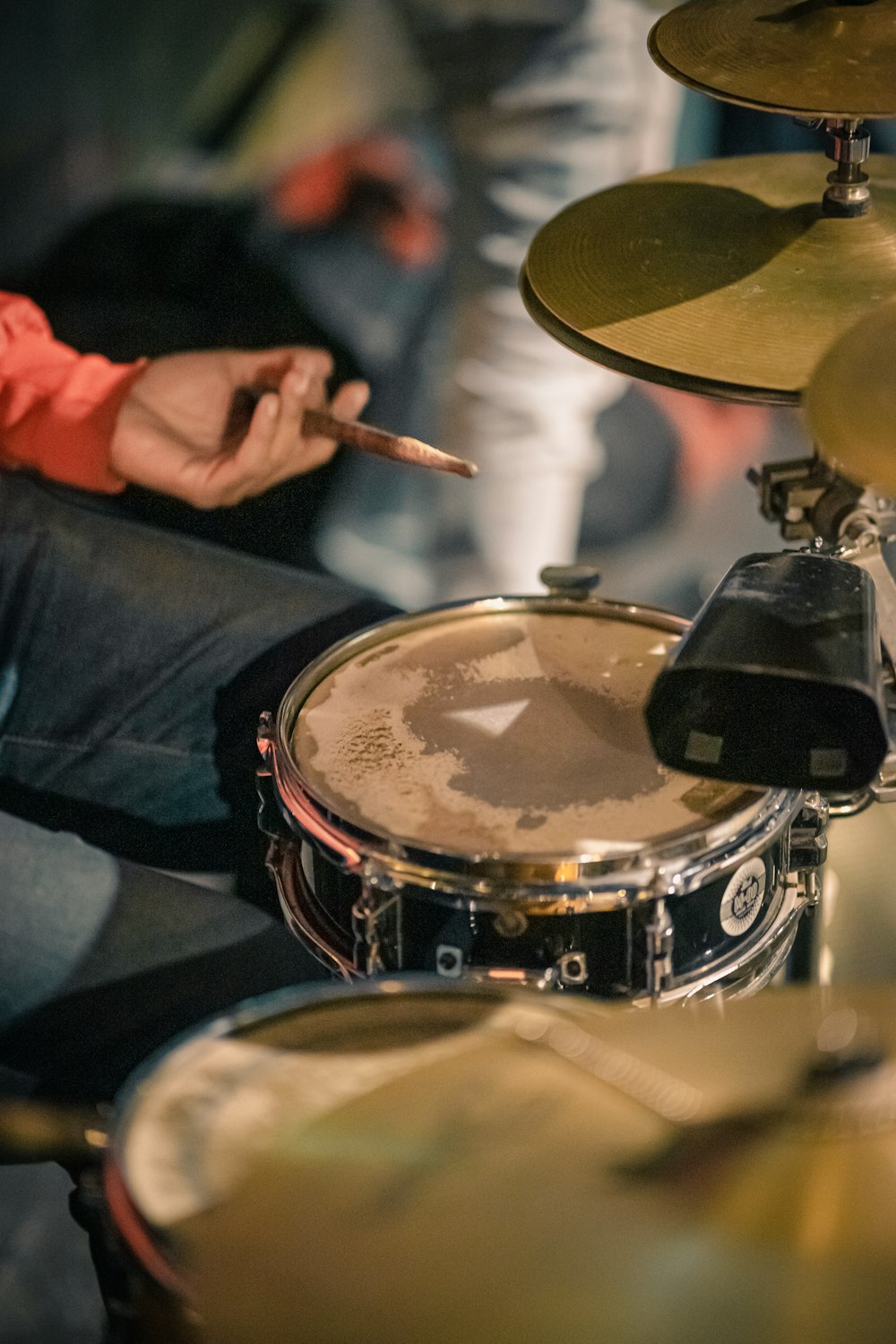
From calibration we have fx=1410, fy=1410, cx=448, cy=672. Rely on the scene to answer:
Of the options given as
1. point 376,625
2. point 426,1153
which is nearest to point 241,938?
point 376,625

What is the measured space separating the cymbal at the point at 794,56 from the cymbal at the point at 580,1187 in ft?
2.31

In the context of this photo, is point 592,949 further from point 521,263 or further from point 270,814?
point 521,263

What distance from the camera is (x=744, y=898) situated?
1.19 m

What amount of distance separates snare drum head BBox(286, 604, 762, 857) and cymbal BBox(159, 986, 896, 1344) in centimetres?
35

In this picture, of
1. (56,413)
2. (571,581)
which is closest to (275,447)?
(56,413)

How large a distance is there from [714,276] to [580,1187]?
85 centimetres

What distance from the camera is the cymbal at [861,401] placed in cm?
82

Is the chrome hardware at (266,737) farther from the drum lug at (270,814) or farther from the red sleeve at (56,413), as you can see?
the red sleeve at (56,413)

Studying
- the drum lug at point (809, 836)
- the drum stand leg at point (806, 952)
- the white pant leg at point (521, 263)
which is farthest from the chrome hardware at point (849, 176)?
the white pant leg at point (521, 263)

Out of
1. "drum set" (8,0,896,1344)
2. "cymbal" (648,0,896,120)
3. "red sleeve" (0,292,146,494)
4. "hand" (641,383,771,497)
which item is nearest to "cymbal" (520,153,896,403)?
"drum set" (8,0,896,1344)

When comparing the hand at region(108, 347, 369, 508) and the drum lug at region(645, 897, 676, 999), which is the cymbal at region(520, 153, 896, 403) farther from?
the hand at region(108, 347, 369, 508)

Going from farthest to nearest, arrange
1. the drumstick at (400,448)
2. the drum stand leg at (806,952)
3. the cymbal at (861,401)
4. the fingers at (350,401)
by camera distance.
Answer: the fingers at (350,401) < the drum stand leg at (806,952) < the drumstick at (400,448) < the cymbal at (861,401)

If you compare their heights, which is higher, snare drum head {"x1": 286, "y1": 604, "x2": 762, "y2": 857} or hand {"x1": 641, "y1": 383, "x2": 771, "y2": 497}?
snare drum head {"x1": 286, "y1": 604, "x2": 762, "y2": 857}

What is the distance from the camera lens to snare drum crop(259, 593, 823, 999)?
1.10 m
